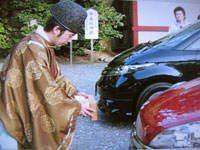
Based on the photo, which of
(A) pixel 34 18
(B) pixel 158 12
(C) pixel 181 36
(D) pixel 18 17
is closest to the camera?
(C) pixel 181 36

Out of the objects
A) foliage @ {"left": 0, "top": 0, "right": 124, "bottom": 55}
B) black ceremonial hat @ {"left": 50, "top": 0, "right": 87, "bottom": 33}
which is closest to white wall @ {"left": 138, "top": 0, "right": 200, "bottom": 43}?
foliage @ {"left": 0, "top": 0, "right": 124, "bottom": 55}

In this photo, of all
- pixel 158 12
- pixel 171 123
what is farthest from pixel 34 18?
pixel 171 123

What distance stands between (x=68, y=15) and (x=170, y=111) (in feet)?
3.62

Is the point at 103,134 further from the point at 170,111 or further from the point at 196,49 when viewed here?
the point at 170,111

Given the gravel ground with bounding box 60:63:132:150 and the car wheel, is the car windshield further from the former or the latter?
the gravel ground with bounding box 60:63:132:150

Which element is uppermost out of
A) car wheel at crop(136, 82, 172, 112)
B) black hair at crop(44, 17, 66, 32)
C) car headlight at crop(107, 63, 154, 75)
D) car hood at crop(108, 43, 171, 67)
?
black hair at crop(44, 17, 66, 32)

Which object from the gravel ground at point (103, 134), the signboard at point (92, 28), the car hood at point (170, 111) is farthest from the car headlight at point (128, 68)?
the signboard at point (92, 28)

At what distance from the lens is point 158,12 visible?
42.3ft

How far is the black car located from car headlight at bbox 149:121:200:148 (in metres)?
2.00

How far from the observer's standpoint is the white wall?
1283cm

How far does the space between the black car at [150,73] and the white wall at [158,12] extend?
8.60 meters

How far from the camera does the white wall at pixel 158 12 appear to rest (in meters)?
12.8

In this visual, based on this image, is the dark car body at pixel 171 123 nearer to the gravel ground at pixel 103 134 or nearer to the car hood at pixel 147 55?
the gravel ground at pixel 103 134

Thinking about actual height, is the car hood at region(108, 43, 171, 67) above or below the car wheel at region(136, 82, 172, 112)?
above
